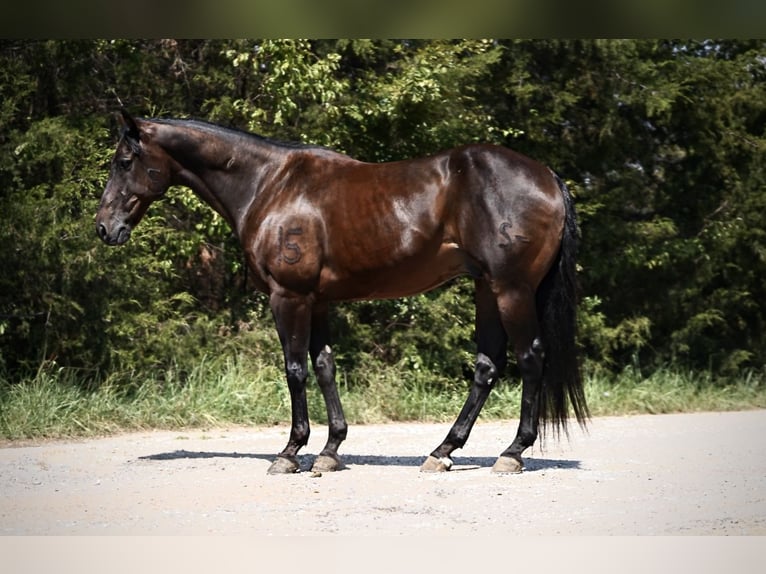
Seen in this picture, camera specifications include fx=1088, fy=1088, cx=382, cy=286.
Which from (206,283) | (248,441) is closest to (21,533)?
(248,441)

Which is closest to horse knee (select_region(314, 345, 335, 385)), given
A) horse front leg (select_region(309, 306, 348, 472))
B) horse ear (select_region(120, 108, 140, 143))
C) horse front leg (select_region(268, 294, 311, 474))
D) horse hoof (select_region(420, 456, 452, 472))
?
horse front leg (select_region(309, 306, 348, 472))

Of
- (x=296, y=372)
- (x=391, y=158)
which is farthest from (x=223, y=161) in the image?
(x=391, y=158)

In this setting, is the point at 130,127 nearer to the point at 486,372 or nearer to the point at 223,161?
the point at 223,161

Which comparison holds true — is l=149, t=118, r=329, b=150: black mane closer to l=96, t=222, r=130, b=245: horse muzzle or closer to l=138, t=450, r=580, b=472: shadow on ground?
l=96, t=222, r=130, b=245: horse muzzle

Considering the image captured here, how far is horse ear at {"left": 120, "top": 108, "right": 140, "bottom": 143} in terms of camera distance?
732cm

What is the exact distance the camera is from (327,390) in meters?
7.36

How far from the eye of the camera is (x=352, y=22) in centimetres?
441

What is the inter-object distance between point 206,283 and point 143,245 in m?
1.48

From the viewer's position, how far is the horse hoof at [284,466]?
278 inches

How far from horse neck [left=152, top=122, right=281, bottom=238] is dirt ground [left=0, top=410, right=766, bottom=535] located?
1835 mm

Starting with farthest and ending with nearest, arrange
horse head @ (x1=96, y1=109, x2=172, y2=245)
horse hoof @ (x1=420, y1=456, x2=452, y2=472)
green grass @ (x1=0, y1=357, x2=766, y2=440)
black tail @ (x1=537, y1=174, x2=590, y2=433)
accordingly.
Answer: green grass @ (x1=0, y1=357, x2=766, y2=440), horse head @ (x1=96, y1=109, x2=172, y2=245), horse hoof @ (x1=420, y1=456, x2=452, y2=472), black tail @ (x1=537, y1=174, x2=590, y2=433)

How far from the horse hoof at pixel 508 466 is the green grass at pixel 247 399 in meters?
3.63

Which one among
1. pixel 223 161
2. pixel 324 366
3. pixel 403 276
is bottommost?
pixel 324 366

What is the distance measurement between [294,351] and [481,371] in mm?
1241
